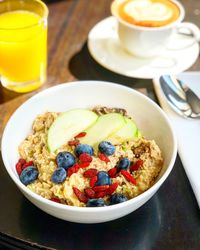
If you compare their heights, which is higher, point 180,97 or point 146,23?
point 146,23

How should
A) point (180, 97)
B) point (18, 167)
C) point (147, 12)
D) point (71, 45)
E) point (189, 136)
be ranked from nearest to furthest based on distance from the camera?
point (18, 167)
point (189, 136)
point (180, 97)
point (147, 12)
point (71, 45)

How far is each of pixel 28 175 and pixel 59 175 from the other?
0.22 ft

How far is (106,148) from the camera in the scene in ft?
2.81

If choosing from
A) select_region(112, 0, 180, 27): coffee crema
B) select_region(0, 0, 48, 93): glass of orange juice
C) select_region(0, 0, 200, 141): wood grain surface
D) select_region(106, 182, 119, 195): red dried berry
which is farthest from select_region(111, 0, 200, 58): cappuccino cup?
select_region(106, 182, 119, 195): red dried berry

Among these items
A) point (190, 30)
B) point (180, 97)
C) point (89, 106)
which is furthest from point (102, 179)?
point (190, 30)

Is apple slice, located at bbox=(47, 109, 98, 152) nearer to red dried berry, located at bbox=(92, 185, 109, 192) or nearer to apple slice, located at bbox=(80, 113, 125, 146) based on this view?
apple slice, located at bbox=(80, 113, 125, 146)

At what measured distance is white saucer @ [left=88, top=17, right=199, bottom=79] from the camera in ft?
4.06

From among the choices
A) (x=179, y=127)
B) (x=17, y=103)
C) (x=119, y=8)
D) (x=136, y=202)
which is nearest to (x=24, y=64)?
(x=17, y=103)

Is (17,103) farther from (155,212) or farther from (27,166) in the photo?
(155,212)

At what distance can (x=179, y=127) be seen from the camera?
1.04m

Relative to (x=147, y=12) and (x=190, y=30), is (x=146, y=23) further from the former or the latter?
(x=190, y=30)

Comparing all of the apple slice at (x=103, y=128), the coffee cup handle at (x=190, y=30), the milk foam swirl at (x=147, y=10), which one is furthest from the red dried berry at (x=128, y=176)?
the coffee cup handle at (x=190, y=30)

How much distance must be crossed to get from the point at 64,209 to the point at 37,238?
116mm

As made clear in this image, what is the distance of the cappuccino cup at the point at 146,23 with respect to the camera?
121 centimetres
